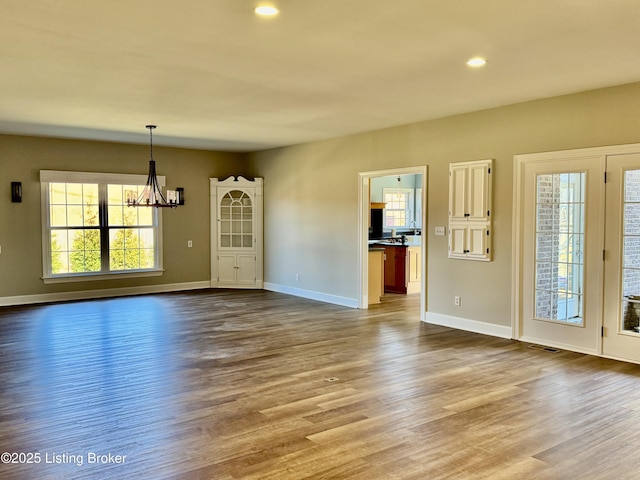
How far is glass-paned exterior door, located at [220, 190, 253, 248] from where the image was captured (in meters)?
9.98

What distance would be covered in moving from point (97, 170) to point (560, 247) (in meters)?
7.09

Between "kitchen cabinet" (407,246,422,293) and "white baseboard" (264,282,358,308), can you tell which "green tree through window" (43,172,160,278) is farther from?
"kitchen cabinet" (407,246,422,293)

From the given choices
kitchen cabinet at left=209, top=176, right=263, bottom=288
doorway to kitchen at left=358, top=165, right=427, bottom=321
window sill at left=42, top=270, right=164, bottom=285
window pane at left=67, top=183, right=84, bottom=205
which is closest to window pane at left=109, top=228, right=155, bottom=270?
window sill at left=42, top=270, right=164, bottom=285

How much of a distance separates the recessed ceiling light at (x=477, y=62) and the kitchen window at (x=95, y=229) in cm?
578

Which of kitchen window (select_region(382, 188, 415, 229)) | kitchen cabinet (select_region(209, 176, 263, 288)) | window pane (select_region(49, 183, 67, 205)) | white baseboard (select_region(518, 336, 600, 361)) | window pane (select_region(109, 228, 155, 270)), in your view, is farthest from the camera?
kitchen window (select_region(382, 188, 415, 229))

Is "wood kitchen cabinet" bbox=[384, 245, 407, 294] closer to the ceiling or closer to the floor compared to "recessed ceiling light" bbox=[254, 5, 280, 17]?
closer to the floor

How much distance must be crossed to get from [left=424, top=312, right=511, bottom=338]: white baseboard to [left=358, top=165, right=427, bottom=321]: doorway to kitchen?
0.64ft

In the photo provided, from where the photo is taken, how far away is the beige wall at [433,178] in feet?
17.1

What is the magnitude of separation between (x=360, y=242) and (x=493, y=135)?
2.62 m

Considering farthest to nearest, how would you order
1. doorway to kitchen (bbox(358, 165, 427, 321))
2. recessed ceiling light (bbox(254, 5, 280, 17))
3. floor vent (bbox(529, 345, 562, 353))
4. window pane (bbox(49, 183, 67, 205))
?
1. window pane (bbox(49, 183, 67, 205))
2. doorway to kitchen (bbox(358, 165, 427, 321))
3. floor vent (bbox(529, 345, 562, 353))
4. recessed ceiling light (bbox(254, 5, 280, 17))

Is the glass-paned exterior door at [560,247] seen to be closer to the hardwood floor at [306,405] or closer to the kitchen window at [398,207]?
the hardwood floor at [306,405]

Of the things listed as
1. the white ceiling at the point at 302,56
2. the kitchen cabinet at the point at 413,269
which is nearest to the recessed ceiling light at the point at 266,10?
the white ceiling at the point at 302,56

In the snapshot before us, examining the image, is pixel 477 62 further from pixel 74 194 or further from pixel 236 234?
pixel 74 194

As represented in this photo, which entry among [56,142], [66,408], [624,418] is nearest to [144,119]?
[56,142]
